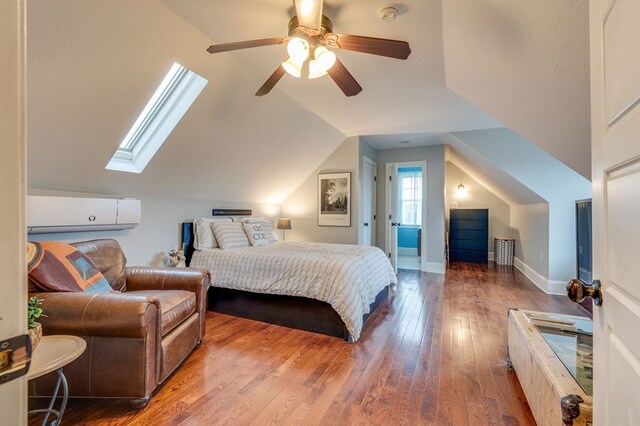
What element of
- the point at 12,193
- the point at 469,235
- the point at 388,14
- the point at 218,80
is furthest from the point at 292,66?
the point at 469,235

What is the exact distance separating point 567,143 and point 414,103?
5.42 ft

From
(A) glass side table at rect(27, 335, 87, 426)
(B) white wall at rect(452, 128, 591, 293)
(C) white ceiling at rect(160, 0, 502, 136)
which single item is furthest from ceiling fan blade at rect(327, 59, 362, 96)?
(B) white wall at rect(452, 128, 591, 293)

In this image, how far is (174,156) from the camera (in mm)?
3000

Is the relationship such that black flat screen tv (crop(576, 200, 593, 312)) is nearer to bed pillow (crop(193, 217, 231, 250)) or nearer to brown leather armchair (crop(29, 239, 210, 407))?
brown leather armchair (crop(29, 239, 210, 407))

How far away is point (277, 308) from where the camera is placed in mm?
2984

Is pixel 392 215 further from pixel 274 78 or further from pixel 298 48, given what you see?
pixel 298 48

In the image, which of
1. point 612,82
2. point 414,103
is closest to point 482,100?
point 414,103

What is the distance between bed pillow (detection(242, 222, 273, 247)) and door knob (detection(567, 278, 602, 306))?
342 centimetres

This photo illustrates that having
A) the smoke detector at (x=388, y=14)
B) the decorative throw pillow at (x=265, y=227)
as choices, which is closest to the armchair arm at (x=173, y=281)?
the decorative throw pillow at (x=265, y=227)

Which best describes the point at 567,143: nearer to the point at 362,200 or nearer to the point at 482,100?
the point at 482,100

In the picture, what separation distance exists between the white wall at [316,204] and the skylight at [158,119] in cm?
277

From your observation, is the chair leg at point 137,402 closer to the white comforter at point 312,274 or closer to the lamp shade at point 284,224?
the white comforter at point 312,274

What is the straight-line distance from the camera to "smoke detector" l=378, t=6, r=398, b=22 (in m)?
1.78

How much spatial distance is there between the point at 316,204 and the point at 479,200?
165 inches
